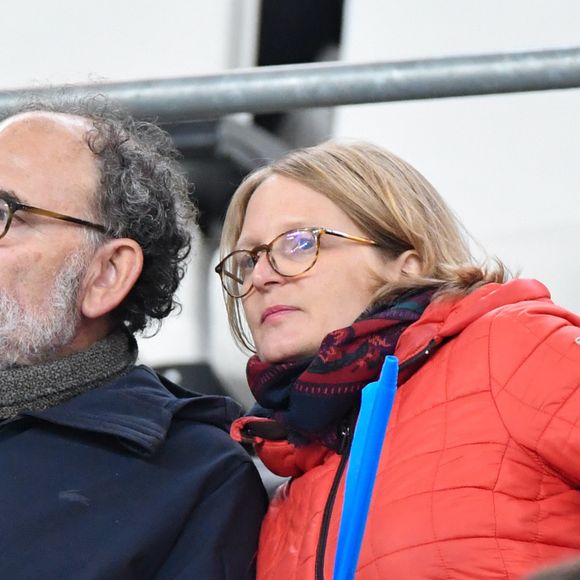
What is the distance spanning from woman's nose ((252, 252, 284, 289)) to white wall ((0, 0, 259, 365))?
124cm

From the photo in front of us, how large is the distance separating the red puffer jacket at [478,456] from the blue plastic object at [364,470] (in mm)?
525

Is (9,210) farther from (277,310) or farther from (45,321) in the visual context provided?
(277,310)

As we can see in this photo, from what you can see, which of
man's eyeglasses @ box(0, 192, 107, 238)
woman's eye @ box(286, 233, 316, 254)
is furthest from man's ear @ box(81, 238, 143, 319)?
woman's eye @ box(286, 233, 316, 254)

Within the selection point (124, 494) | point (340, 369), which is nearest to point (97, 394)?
point (124, 494)

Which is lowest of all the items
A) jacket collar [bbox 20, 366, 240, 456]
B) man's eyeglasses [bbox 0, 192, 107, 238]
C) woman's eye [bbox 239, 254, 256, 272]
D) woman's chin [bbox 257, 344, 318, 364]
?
jacket collar [bbox 20, 366, 240, 456]

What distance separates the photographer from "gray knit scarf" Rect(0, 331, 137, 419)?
186cm

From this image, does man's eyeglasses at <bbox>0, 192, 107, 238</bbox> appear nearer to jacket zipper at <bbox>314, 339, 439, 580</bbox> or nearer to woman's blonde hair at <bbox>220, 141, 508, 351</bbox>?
woman's blonde hair at <bbox>220, 141, 508, 351</bbox>

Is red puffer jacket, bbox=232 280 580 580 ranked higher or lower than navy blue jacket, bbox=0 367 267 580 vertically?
higher

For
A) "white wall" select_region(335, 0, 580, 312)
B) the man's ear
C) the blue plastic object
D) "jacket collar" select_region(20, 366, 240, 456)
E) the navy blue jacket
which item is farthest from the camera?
"white wall" select_region(335, 0, 580, 312)

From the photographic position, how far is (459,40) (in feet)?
10.7

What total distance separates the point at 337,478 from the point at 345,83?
595mm

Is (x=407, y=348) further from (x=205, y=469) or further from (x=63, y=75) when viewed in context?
(x=63, y=75)

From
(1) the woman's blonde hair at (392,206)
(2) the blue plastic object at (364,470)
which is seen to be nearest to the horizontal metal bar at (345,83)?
(1) the woman's blonde hair at (392,206)

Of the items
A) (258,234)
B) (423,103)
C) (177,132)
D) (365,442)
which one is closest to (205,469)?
(258,234)
